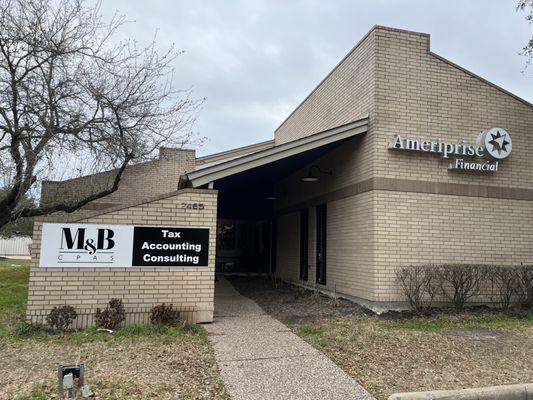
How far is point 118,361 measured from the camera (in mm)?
5871

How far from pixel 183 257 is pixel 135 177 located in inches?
464

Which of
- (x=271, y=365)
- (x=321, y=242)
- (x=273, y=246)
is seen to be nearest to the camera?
(x=271, y=365)

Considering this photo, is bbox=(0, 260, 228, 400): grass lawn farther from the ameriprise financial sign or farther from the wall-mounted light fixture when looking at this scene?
the ameriprise financial sign

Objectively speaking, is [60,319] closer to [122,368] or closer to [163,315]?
[163,315]

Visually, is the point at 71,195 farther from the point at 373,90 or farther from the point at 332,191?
the point at 373,90

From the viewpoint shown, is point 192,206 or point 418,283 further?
point 418,283

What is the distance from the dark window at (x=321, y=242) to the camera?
496 inches

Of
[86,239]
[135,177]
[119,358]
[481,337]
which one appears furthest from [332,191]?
[135,177]

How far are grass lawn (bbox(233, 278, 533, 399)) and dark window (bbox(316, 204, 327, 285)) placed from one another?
2238mm

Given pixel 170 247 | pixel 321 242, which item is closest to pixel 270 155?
pixel 170 247

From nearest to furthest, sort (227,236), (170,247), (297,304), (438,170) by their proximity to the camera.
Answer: (170,247)
(438,170)
(297,304)
(227,236)

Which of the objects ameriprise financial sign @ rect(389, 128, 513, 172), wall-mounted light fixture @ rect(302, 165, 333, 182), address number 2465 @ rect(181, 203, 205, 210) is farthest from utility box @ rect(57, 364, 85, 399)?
wall-mounted light fixture @ rect(302, 165, 333, 182)

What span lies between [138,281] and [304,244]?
23.7 feet

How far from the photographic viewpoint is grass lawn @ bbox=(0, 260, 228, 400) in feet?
15.9
